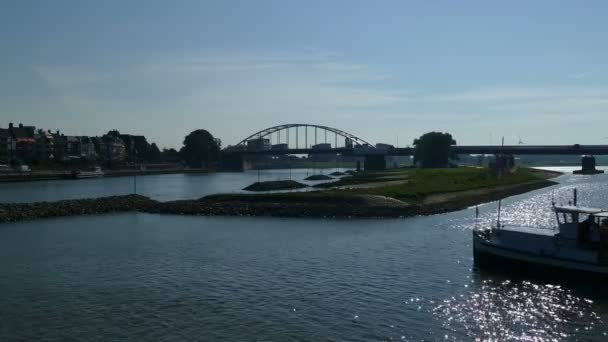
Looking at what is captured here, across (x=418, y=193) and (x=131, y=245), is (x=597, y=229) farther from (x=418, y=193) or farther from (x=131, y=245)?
(x=418, y=193)

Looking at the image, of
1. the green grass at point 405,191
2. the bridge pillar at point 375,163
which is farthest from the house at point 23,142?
the green grass at point 405,191

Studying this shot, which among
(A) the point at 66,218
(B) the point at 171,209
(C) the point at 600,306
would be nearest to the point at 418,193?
(B) the point at 171,209

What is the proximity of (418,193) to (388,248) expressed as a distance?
111 feet

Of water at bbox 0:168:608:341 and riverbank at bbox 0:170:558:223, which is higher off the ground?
riverbank at bbox 0:170:558:223

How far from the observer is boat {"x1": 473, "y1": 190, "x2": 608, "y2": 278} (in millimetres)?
27547

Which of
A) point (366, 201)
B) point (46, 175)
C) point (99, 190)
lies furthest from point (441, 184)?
point (46, 175)

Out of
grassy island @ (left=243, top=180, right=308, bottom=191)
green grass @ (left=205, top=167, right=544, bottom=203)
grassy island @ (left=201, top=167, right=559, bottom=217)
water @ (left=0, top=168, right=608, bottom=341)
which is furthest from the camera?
grassy island @ (left=243, top=180, right=308, bottom=191)

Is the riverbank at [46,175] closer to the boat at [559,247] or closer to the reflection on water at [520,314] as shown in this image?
the boat at [559,247]

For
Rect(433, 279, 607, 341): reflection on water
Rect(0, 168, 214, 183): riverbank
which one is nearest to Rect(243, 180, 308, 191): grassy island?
Rect(0, 168, 214, 183): riverbank

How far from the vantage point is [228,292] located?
83.3 feet

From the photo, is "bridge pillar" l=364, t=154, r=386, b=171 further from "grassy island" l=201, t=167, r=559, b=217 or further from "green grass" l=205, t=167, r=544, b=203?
"grassy island" l=201, t=167, r=559, b=217

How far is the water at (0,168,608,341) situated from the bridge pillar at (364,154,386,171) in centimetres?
14066

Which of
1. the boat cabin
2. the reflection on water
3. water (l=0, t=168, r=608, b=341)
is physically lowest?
the reflection on water

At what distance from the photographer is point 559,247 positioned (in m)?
28.6
